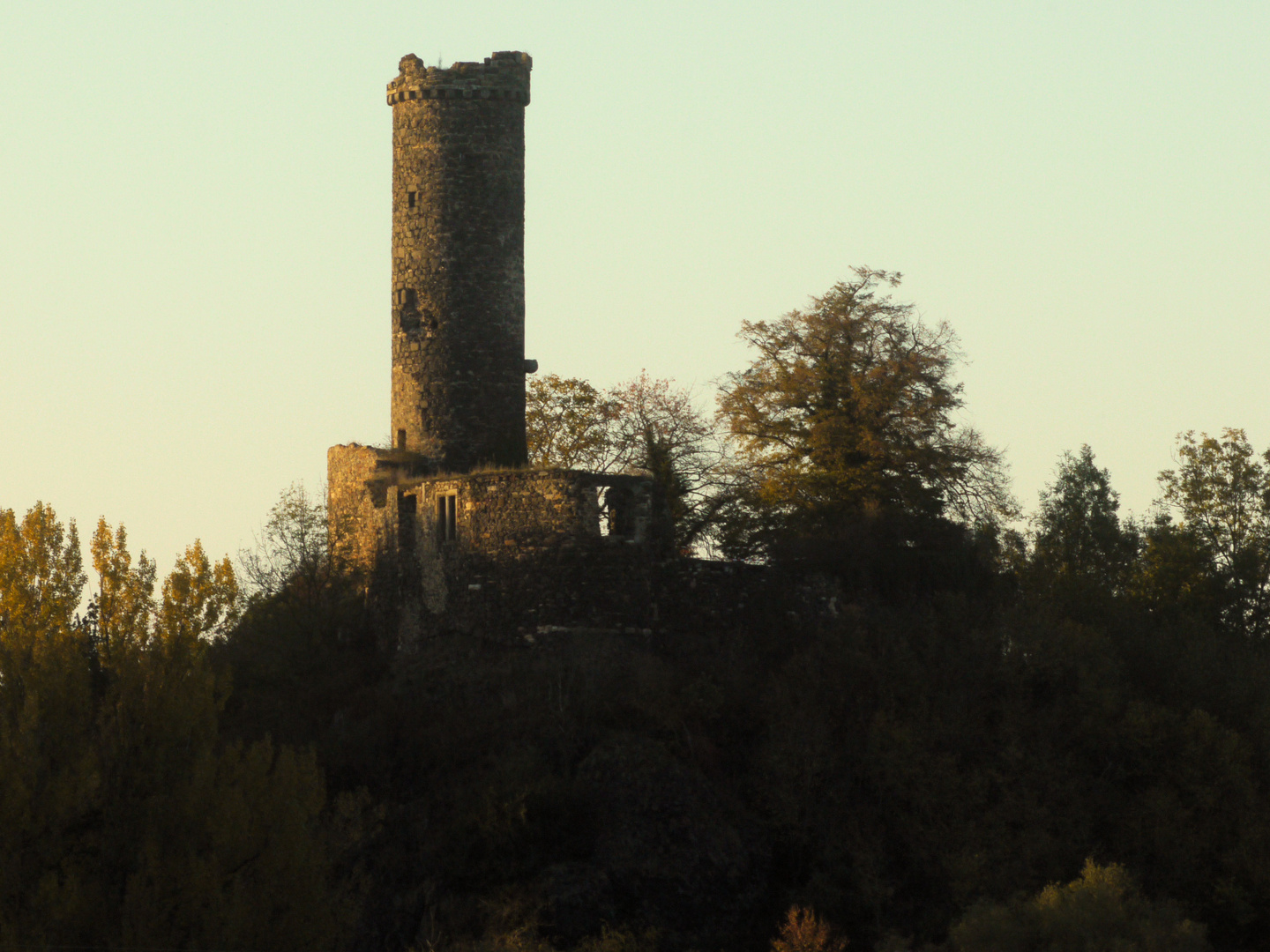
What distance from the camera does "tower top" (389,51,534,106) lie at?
45656mm

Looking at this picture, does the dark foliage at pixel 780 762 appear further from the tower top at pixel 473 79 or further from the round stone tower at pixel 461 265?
the tower top at pixel 473 79

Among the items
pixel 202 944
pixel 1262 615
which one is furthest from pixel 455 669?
pixel 1262 615

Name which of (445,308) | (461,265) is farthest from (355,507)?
(461,265)

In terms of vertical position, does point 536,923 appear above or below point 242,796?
below

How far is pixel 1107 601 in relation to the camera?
4934 cm

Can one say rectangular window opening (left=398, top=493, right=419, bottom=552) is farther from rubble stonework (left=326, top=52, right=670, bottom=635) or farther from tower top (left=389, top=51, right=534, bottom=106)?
tower top (left=389, top=51, right=534, bottom=106)

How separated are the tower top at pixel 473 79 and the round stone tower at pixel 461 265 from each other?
0.02 meters

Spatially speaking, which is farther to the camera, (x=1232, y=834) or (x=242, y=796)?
(x=1232, y=834)

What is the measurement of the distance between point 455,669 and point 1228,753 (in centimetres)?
1525

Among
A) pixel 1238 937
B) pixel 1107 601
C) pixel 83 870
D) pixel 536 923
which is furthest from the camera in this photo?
pixel 1107 601

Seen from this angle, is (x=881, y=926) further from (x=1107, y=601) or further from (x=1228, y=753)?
(x=1107, y=601)

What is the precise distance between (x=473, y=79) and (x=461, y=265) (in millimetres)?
4128

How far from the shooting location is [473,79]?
150 ft

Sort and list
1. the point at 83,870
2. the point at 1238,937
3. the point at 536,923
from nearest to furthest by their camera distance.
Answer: the point at 83,870, the point at 536,923, the point at 1238,937
